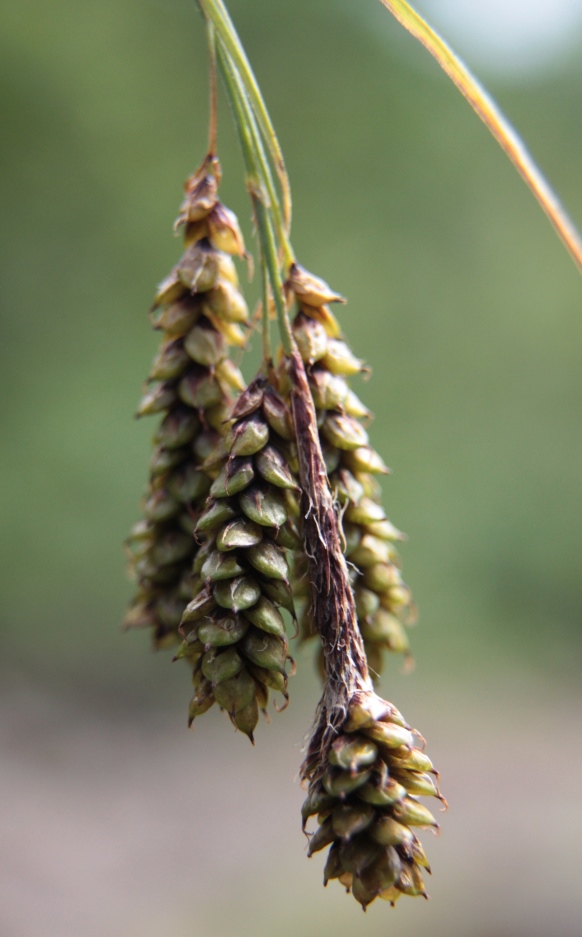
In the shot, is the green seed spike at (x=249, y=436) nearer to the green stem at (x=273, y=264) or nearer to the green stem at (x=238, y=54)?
the green stem at (x=273, y=264)

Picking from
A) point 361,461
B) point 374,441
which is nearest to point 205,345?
point 361,461

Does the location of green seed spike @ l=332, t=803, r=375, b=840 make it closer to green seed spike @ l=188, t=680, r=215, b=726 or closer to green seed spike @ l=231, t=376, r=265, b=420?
green seed spike @ l=188, t=680, r=215, b=726

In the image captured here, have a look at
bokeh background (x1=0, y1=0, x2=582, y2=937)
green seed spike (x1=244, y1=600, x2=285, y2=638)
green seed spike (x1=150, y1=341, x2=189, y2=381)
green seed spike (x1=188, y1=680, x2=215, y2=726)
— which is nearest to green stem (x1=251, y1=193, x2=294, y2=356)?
green seed spike (x1=150, y1=341, x2=189, y2=381)

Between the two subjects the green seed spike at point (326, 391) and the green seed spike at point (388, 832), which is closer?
the green seed spike at point (388, 832)

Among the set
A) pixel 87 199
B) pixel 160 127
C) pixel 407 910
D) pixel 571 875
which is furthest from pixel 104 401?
pixel 571 875

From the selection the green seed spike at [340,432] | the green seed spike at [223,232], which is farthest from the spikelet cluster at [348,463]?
the green seed spike at [223,232]

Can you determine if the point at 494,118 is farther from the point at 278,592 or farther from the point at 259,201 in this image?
the point at 278,592

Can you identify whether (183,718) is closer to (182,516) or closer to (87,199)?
(87,199)
